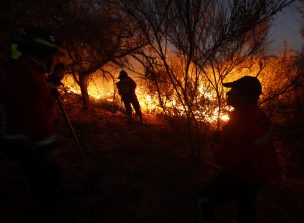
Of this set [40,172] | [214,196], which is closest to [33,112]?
[40,172]

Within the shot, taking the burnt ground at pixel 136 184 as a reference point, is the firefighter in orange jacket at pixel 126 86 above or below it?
above

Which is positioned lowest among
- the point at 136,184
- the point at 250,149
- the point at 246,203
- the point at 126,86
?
the point at 246,203

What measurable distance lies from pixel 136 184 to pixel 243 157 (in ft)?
8.83

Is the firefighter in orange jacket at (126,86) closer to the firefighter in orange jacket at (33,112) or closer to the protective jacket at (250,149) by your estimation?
the firefighter in orange jacket at (33,112)

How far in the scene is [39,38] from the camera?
9.18 feet

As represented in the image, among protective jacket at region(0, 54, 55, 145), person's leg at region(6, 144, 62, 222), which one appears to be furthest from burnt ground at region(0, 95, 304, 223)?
protective jacket at region(0, 54, 55, 145)

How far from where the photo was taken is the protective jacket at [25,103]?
257cm

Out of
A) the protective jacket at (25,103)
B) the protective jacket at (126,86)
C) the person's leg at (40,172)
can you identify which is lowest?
the person's leg at (40,172)

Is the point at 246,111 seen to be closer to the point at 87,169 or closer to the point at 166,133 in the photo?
the point at 87,169

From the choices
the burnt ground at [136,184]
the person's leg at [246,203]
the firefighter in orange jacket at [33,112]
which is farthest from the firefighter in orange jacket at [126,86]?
the person's leg at [246,203]

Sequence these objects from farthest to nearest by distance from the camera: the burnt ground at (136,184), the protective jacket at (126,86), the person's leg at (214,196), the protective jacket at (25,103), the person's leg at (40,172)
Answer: the protective jacket at (126,86) → the burnt ground at (136,184) → the person's leg at (214,196) → the person's leg at (40,172) → the protective jacket at (25,103)

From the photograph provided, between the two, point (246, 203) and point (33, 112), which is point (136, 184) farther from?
point (33, 112)

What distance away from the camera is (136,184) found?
499 centimetres

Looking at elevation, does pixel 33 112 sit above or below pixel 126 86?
below
